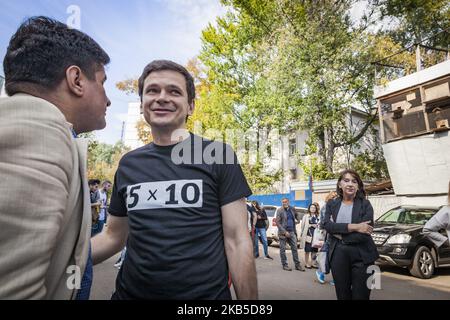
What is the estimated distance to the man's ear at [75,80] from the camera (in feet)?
4.10

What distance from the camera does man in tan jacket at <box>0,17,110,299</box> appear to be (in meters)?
0.84

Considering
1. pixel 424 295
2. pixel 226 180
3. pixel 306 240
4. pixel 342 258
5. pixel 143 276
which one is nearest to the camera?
pixel 143 276

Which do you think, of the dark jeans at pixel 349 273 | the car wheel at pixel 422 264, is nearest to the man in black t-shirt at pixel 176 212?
the dark jeans at pixel 349 273

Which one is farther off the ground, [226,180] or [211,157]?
[211,157]

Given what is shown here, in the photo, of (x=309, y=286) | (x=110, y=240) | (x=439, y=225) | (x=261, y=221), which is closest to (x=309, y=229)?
(x=261, y=221)

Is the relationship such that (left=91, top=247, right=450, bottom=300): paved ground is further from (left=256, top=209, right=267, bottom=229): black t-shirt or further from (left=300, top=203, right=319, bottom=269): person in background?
(left=256, top=209, right=267, bottom=229): black t-shirt

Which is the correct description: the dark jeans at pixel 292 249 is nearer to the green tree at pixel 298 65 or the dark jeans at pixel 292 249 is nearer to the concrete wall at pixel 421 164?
the concrete wall at pixel 421 164

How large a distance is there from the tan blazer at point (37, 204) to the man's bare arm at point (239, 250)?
77 centimetres

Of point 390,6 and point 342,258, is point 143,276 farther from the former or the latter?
point 390,6

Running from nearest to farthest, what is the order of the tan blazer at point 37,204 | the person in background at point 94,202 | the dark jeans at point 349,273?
the tan blazer at point 37,204 < the dark jeans at point 349,273 < the person in background at point 94,202

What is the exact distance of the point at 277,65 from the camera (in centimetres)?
1844
